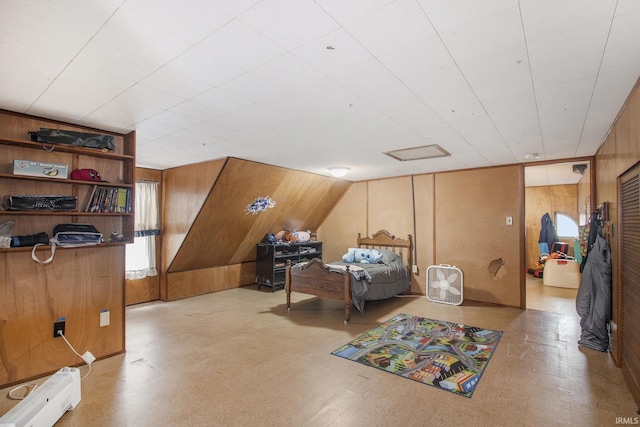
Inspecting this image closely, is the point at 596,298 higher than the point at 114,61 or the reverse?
the reverse

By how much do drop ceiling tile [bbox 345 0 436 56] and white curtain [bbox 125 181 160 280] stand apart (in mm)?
4886

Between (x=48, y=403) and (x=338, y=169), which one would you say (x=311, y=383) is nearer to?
(x=48, y=403)

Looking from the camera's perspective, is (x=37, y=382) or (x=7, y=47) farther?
(x=37, y=382)

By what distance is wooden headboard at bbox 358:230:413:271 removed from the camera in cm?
608

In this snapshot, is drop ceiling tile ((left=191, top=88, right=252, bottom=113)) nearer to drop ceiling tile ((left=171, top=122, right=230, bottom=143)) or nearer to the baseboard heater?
drop ceiling tile ((left=171, top=122, right=230, bottom=143))

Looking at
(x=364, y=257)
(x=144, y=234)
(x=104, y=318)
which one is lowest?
(x=104, y=318)

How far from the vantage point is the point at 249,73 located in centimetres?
204

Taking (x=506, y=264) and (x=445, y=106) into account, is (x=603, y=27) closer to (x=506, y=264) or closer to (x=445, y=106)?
(x=445, y=106)

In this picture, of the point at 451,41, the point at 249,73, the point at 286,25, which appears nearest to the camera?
the point at 286,25

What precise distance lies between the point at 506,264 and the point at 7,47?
6165 millimetres

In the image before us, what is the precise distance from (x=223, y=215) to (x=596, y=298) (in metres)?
5.09

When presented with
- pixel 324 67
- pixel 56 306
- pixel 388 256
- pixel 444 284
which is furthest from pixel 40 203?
pixel 444 284

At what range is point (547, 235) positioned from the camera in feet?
25.4

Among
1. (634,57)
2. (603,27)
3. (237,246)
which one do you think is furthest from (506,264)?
(237,246)
